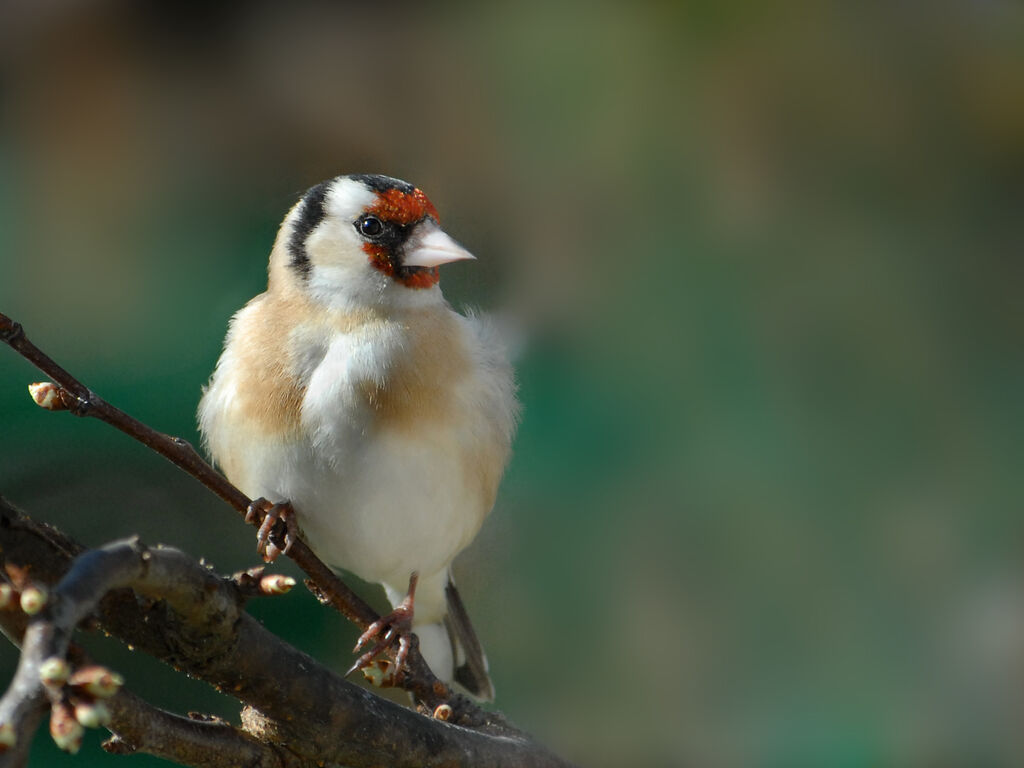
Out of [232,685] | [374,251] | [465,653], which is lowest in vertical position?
[465,653]

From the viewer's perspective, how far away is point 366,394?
3.02 feet

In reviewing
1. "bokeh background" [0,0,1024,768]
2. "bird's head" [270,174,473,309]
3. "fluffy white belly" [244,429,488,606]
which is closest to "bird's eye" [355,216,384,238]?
"bird's head" [270,174,473,309]

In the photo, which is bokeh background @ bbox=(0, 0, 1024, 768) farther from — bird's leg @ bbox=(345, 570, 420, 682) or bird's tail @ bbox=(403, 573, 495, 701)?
bird's leg @ bbox=(345, 570, 420, 682)

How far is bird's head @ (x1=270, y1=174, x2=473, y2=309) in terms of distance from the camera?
0.99m

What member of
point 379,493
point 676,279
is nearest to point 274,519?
point 379,493

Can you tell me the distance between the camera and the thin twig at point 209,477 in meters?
0.61

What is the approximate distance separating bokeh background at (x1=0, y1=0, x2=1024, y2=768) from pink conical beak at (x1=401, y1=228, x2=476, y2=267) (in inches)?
26.7

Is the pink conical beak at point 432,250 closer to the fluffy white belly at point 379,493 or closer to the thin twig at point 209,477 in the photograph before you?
the fluffy white belly at point 379,493

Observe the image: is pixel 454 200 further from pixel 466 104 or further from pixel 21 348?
pixel 21 348

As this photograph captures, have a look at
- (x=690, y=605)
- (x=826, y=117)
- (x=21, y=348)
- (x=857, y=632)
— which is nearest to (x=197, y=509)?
(x=690, y=605)

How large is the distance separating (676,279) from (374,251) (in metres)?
1.10

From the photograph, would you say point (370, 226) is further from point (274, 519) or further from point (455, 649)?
point (455, 649)

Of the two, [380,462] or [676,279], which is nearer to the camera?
[380,462]

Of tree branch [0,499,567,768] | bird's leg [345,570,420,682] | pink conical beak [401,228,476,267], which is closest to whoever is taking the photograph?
tree branch [0,499,567,768]
